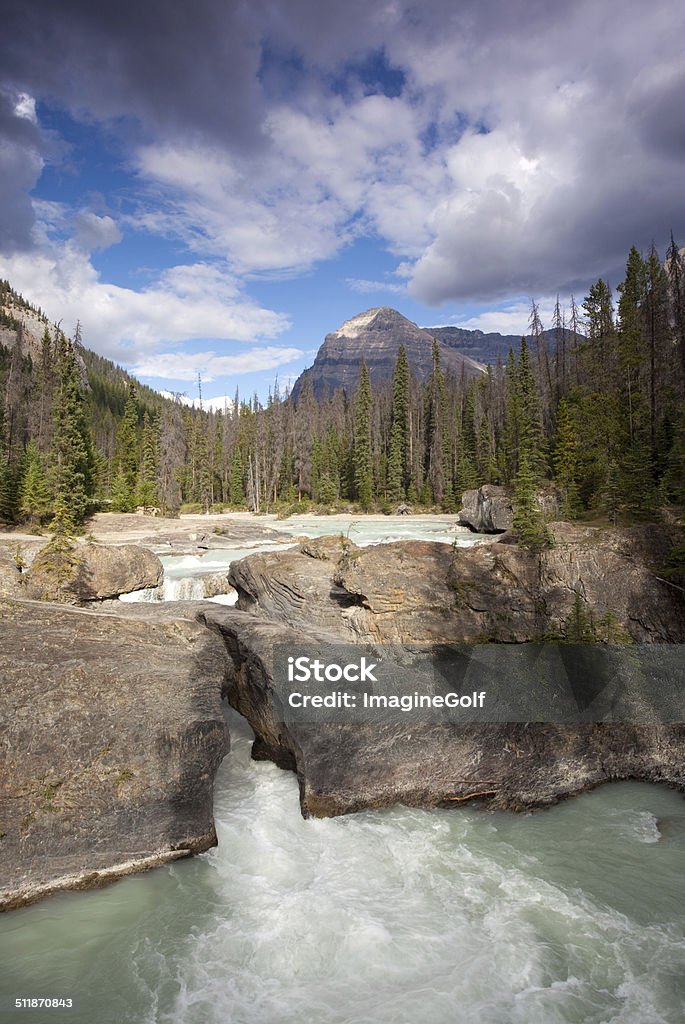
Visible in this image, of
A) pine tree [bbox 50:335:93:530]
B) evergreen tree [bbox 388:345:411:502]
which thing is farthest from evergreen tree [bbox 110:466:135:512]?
evergreen tree [bbox 388:345:411:502]

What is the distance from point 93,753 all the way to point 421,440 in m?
68.3

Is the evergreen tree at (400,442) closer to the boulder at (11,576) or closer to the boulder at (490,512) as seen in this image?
the boulder at (490,512)

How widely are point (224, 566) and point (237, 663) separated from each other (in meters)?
15.6

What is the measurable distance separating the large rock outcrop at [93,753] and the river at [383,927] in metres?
0.39

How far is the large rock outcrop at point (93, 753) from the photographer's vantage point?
22.2ft

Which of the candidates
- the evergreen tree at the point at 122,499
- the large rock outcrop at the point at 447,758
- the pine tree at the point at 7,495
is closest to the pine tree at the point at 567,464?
the large rock outcrop at the point at 447,758

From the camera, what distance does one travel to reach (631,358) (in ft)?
99.7

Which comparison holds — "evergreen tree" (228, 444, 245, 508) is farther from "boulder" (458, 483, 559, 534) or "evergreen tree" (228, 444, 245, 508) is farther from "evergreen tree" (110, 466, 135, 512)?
"boulder" (458, 483, 559, 534)

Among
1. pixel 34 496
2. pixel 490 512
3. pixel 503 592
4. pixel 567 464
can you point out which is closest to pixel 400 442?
pixel 490 512

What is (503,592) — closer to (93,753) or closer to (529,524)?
(529,524)

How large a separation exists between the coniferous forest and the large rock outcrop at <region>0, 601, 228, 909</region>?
26.6ft

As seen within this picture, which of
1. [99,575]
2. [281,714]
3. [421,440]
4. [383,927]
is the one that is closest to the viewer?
[383,927]
